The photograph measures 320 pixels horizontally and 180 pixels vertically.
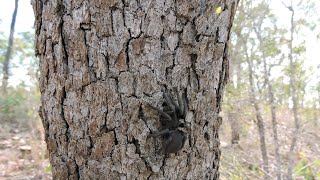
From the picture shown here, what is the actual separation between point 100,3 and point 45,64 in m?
0.21

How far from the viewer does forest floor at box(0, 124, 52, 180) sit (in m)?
3.33

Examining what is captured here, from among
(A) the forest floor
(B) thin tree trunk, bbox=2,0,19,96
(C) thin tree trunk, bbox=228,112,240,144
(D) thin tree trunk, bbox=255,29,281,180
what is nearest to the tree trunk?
(A) the forest floor

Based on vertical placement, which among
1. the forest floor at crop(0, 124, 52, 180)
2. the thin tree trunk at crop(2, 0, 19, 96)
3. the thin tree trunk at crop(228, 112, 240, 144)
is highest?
the thin tree trunk at crop(2, 0, 19, 96)

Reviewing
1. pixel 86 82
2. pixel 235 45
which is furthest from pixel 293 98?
pixel 86 82

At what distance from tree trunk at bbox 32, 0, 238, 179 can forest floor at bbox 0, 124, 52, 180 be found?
2.29 m

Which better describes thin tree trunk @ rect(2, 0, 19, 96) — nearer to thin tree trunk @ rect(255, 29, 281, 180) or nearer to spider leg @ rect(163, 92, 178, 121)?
thin tree trunk @ rect(255, 29, 281, 180)

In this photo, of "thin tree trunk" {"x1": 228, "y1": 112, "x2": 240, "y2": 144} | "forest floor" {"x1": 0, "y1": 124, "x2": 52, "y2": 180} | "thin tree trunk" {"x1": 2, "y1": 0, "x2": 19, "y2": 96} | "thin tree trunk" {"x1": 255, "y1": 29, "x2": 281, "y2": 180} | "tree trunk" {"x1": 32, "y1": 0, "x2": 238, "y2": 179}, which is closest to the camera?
"tree trunk" {"x1": 32, "y1": 0, "x2": 238, "y2": 179}

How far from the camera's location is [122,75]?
76cm

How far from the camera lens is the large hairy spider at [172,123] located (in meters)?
0.79

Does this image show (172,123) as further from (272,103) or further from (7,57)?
(7,57)

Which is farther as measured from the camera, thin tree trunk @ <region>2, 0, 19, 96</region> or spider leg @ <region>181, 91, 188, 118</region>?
thin tree trunk @ <region>2, 0, 19, 96</region>

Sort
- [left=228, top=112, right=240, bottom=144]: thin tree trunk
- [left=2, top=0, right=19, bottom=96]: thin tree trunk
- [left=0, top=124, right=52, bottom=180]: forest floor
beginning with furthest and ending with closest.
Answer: [left=2, top=0, right=19, bottom=96]: thin tree trunk < [left=228, top=112, right=240, bottom=144]: thin tree trunk < [left=0, top=124, right=52, bottom=180]: forest floor

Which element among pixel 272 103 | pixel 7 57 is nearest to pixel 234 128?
pixel 272 103

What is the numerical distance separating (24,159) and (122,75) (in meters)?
3.41
